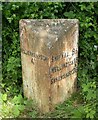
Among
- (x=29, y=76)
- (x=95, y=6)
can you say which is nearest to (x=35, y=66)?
(x=29, y=76)

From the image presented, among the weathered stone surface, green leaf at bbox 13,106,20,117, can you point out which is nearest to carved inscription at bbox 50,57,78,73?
the weathered stone surface

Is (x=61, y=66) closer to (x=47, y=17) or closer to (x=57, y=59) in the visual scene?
(x=57, y=59)

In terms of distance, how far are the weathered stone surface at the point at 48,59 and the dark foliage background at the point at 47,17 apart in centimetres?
16

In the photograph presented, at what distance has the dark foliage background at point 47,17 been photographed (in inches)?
177

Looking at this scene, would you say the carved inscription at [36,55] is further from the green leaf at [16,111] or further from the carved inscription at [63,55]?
the green leaf at [16,111]

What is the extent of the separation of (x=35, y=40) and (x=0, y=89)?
94 cm

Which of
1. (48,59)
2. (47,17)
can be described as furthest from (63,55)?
(47,17)

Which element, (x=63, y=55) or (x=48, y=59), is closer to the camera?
(x=48, y=59)

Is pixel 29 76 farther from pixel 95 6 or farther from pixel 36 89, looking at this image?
pixel 95 6

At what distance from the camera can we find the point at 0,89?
470cm

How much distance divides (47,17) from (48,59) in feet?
2.91

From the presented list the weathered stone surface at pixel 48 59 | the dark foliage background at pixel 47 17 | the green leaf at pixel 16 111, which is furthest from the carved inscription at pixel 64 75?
the green leaf at pixel 16 111

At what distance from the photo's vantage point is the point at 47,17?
15.8 feet

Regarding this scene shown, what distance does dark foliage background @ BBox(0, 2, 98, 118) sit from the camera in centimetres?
449
